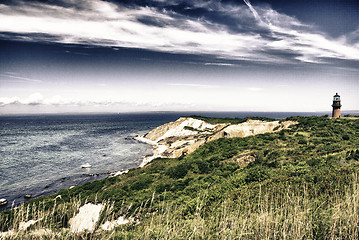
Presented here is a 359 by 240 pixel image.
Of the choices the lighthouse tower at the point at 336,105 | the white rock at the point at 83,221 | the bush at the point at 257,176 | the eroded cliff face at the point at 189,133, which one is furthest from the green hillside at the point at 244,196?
the lighthouse tower at the point at 336,105

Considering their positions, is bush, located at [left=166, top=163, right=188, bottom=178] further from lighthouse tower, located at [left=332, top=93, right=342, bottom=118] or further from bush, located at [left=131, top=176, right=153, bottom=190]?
lighthouse tower, located at [left=332, top=93, right=342, bottom=118]

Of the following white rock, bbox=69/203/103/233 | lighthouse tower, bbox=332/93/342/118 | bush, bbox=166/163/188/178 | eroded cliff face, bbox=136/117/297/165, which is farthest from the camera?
eroded cliff face, bbox=136/117/297/165

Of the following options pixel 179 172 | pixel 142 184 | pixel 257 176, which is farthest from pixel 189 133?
pixel 257 176

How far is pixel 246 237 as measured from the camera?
441cm

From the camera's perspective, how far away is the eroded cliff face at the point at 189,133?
3299 centimetres

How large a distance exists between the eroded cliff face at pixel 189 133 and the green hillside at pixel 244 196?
4.06 meters

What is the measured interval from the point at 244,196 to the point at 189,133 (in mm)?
54392

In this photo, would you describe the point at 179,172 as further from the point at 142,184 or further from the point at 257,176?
the point at 257,176

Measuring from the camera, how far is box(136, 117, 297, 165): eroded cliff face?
33.0 meters

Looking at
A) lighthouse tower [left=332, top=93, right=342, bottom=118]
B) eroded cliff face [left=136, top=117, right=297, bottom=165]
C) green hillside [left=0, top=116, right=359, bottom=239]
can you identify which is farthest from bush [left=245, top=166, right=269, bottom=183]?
lighthouse tower [left=332, top=93, right=342, bottom=118]

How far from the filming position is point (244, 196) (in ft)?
26.7

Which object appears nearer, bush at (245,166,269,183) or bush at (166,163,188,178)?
bush at (245,166,269,183)

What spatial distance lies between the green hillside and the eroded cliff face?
4058 mm

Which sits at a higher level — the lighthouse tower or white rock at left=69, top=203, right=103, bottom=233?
the lighthouse tower
